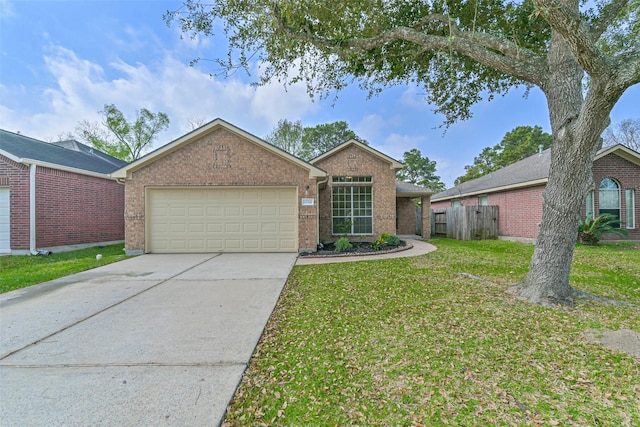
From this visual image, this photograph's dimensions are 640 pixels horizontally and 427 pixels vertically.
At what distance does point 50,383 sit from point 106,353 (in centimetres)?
50

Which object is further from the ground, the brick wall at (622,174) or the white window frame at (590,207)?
the brick wall at (622,174)

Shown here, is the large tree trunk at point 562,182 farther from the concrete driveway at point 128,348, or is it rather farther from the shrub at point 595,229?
the shrub at point 595,229

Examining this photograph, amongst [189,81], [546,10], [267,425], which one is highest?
[189,81]

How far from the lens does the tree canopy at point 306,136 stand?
85.8 feet

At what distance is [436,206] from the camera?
22.8 metres

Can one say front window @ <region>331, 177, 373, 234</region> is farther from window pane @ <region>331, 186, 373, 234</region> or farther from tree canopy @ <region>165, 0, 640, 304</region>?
tree canopy @ <region>165, 0, 640, 304</region>

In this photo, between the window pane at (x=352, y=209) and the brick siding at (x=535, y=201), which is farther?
the window pane at (x=352, y=209)

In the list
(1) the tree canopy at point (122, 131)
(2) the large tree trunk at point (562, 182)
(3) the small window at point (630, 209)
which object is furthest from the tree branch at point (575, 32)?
(1) the tree canopy at point (122, 131)

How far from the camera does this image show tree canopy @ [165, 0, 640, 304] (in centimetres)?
369

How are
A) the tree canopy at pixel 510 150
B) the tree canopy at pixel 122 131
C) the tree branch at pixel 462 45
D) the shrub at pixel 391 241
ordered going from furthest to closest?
the tree canopy at pixel 510 150 → the tree canopy at pixel 122 131 → the shrub at pixel 391 241 → the tree branch at pixel 462 45

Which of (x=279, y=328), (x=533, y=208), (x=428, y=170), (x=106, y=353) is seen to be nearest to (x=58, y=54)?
(x=106, y=353)

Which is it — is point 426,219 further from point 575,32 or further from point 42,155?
point 42,155

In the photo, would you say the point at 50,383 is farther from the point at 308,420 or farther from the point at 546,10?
the point at 546,10

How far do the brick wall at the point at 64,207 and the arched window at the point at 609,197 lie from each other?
22026 mm
